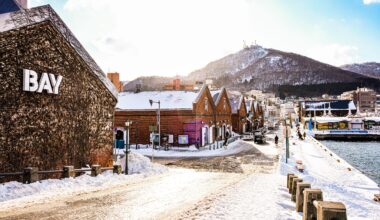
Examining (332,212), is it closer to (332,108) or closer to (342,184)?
(342,184)

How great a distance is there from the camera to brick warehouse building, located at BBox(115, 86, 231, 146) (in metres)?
38.2

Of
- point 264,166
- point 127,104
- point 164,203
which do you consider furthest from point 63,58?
point 127,104

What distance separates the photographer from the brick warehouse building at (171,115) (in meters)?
38.2

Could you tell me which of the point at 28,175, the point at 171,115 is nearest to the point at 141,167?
the point at 28,175

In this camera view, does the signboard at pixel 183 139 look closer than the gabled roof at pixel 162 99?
Yes

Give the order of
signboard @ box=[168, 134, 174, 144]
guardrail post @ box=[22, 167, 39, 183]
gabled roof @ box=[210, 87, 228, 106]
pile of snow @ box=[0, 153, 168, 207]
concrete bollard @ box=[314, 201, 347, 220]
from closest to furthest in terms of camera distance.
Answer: concrete bollard @ box=[314, 201, 347, 220] → pile of snow @ box=[0, 153, 168, 207] → guardrail post @ box=[22, 167, 39, 183] → signboard @ box=[168, 134, 174, 144] → gabled roof @ box=[210, 87, 228, 106]

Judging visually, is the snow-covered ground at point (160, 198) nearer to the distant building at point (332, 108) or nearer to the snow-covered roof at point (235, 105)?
the snow-covered roof at point (235, 105)

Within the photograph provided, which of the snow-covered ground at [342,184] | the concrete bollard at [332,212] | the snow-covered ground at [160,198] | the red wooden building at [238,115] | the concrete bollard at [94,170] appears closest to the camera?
the concrete bollard at [332,212]

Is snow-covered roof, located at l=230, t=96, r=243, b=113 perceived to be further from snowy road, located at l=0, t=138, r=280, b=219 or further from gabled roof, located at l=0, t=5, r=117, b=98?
snowy road, located at l=0, t=138, r=280, b=219

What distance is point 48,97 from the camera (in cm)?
1678

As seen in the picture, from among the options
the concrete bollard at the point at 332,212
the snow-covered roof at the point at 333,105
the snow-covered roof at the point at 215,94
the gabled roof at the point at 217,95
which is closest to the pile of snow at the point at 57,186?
the concrete bollard at the point at 332,212

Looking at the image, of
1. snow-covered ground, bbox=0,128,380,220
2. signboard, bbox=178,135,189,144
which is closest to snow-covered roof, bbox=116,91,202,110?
signboard, bbox=178,135,189,144

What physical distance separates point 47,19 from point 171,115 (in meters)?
22.6

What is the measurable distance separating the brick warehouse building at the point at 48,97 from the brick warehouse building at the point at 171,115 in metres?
17.4
